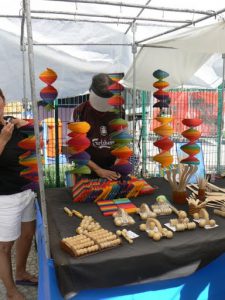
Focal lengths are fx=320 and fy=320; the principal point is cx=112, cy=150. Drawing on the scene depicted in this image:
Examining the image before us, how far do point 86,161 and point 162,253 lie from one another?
30.2 inches

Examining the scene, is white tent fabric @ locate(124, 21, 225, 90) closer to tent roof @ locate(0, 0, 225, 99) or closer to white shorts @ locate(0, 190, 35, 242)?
tent roof @ locate(0, 0, 225, 99)

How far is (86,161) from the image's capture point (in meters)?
1.89

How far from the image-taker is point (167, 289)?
1.38 meters

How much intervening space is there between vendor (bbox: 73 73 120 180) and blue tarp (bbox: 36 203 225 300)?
774 millimetres

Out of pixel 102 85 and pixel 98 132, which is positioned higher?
pixel 102 85

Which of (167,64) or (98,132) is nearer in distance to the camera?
(98,132)

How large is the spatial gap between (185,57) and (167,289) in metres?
2.52

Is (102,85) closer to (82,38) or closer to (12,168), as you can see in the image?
(12,168)

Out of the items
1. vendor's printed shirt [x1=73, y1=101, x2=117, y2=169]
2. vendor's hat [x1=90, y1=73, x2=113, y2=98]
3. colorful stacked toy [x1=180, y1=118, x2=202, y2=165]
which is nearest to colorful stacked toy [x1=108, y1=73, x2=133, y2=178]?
vendor's hat [x1=90, y1=73, x2=113, y2=98]

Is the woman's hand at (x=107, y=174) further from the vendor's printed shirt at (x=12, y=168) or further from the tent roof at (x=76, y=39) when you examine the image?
the tent roof at (x=76, y=39)

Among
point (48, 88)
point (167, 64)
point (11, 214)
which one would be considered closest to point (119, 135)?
point (48, 88)

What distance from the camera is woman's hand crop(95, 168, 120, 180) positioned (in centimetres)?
203

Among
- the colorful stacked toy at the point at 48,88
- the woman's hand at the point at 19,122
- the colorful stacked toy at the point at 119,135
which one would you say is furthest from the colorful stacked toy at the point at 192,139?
the woman's hand at the point at 19,122

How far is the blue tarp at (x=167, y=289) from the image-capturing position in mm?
1283
